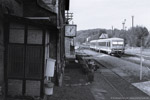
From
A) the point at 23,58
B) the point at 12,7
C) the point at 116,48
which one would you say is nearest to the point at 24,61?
the point at 23,58

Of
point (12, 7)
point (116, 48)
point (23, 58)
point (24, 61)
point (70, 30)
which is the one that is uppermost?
point (12, 7)

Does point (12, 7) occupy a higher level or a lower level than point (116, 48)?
higher

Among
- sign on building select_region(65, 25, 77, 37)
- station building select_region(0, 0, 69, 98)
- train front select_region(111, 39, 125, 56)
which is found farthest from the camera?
train front select_region(111, 39, 125, 56)

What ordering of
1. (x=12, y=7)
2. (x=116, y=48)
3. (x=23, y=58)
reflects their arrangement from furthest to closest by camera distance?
1. (x=116, y=48)
2. (x=12, y=7)
3. (x=23, y=58)

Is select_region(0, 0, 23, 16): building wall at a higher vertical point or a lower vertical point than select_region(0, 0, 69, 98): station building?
higher

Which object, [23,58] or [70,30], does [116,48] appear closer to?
[70,30]

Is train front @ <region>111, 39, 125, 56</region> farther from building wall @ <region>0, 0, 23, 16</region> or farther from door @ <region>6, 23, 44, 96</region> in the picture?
door @ <region>6, 23, 44, 96</region>

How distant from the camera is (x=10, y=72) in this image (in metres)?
6.41

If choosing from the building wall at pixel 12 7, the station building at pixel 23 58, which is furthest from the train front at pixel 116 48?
the station building at pixel 23 58

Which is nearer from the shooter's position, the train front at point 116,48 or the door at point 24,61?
the door at point 24,61

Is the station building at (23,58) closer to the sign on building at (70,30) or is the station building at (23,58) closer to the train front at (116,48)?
the sign on building at (70,30)

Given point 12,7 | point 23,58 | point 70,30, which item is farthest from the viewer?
point 70,30

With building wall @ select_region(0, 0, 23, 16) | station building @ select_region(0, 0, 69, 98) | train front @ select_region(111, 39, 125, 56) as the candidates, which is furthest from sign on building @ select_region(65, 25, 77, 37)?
train front @ select_region(111, 39, 125, 56)

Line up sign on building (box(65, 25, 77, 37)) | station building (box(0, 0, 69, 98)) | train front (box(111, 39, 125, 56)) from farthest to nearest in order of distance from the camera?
train front (box(111, 39, 125, 56)) → sign on building (box(65, 25, 77, 37)) → station building (box(0, 0, 69, 98))
